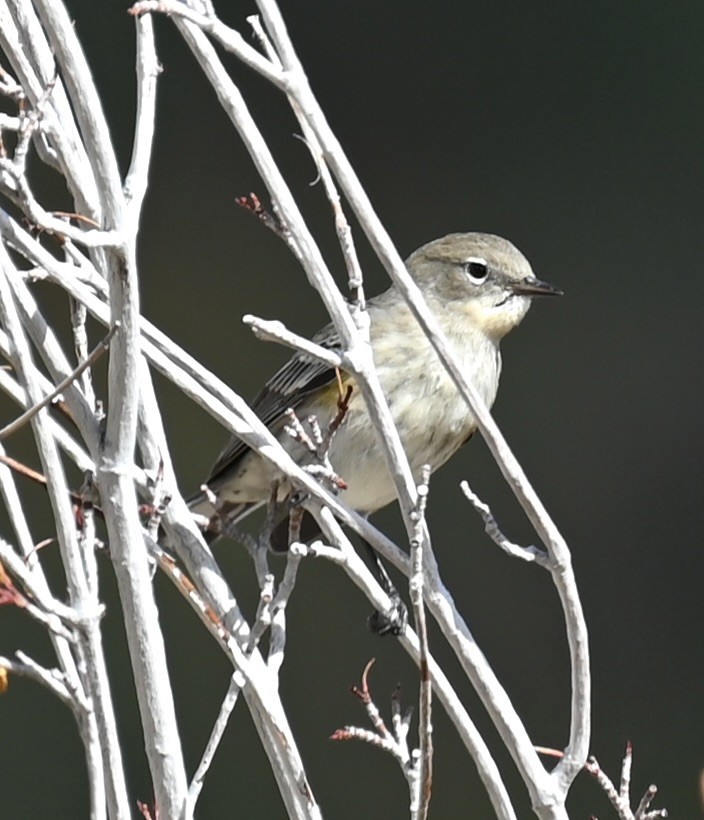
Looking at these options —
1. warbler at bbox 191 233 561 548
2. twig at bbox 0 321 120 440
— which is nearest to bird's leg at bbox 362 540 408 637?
warbler at bbox 191 233 561 548

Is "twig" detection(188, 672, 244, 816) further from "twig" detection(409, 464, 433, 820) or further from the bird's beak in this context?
the bird's beak

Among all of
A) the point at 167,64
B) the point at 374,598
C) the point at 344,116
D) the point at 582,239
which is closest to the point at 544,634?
the point at 582,239

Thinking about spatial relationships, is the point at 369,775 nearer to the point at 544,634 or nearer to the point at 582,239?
the point at 544,634

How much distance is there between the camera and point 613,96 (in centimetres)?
586

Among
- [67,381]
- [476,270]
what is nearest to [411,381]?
[476,270]

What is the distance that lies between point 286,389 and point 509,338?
257 cm

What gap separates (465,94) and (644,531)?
1621mm

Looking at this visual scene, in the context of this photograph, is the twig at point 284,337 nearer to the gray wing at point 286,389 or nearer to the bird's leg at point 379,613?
the bird's leg at point 379,613

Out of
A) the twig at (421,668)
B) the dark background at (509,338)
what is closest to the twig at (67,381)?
the twig at (421,668)

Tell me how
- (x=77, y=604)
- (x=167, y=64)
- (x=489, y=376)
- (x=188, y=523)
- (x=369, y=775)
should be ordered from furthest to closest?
(x=167, y=64) → (x=369, y=775) → (x=489, y=376) → (x=188, y=523) → (x=77, y=604)

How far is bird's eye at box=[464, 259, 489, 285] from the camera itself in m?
3.35

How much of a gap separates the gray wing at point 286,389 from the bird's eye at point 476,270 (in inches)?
11.9

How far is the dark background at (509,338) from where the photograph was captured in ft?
17.5

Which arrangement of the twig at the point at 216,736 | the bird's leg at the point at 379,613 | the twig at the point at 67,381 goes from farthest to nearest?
the bird's leg at the point at 379,613, the twig at the point at 216,736, the twig at the point at 67,381
